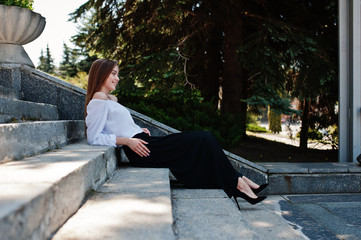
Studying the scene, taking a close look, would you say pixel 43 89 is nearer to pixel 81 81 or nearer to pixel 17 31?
pixel 17 31

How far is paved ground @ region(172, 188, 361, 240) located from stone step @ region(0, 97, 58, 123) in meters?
1.75

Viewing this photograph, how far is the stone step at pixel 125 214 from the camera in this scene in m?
1.43

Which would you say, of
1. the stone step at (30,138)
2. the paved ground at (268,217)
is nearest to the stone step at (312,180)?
the paved ground at (268,217)

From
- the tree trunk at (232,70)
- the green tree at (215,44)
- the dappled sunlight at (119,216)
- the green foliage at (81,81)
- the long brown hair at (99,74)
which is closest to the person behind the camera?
the dappled sunlight at (119,216)

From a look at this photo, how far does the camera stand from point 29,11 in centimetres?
410

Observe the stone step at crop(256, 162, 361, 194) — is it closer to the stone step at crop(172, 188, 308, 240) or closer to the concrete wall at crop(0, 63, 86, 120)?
the stone step at crop(172, 188, 308, 240)

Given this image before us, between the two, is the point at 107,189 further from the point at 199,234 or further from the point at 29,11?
the point at 29,11

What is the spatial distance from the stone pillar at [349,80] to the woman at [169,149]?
316 centimetres

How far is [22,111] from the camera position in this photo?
3.21 m

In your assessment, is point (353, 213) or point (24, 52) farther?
point (24, 52)

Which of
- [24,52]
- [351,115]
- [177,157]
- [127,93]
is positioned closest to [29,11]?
[24,52]

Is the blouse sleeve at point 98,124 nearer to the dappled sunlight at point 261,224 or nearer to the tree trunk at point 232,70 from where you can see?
the dappled sunlight at point 261,224

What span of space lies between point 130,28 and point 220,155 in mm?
5767

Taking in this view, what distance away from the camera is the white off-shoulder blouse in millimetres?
3094
